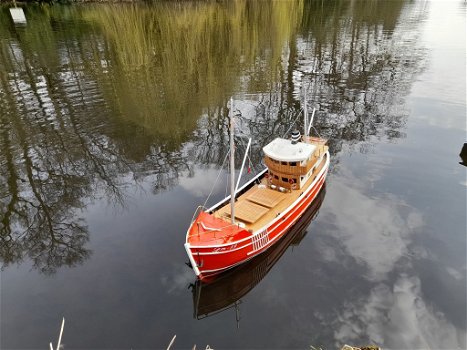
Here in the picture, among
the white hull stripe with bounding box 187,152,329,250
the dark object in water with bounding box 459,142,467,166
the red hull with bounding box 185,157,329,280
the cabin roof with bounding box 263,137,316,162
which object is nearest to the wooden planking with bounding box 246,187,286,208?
the white hull stripe with bounding box 187,152,329,250

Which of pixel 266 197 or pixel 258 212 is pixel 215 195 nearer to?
pixel 266 197

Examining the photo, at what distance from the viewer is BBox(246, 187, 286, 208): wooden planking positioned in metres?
18.4

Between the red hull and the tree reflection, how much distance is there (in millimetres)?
6245

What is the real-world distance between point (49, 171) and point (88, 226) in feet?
23.6

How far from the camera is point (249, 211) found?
17641mm

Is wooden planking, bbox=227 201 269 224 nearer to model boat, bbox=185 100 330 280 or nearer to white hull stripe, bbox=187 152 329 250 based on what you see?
model boat, bbox=185 100 330 280

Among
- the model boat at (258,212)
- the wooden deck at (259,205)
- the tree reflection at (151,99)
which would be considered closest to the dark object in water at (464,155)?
the tree reflection at (151,99)

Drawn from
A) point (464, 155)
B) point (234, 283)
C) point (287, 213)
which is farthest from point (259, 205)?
point (464, 155)

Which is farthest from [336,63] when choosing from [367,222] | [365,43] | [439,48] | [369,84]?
[367,222]

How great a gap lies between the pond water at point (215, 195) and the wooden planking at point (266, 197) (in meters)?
2.31

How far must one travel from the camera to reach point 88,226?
1927 cm

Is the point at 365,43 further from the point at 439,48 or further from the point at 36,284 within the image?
the point at 36,284

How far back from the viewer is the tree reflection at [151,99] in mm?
21875

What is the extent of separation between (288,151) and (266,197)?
295 centimetres
